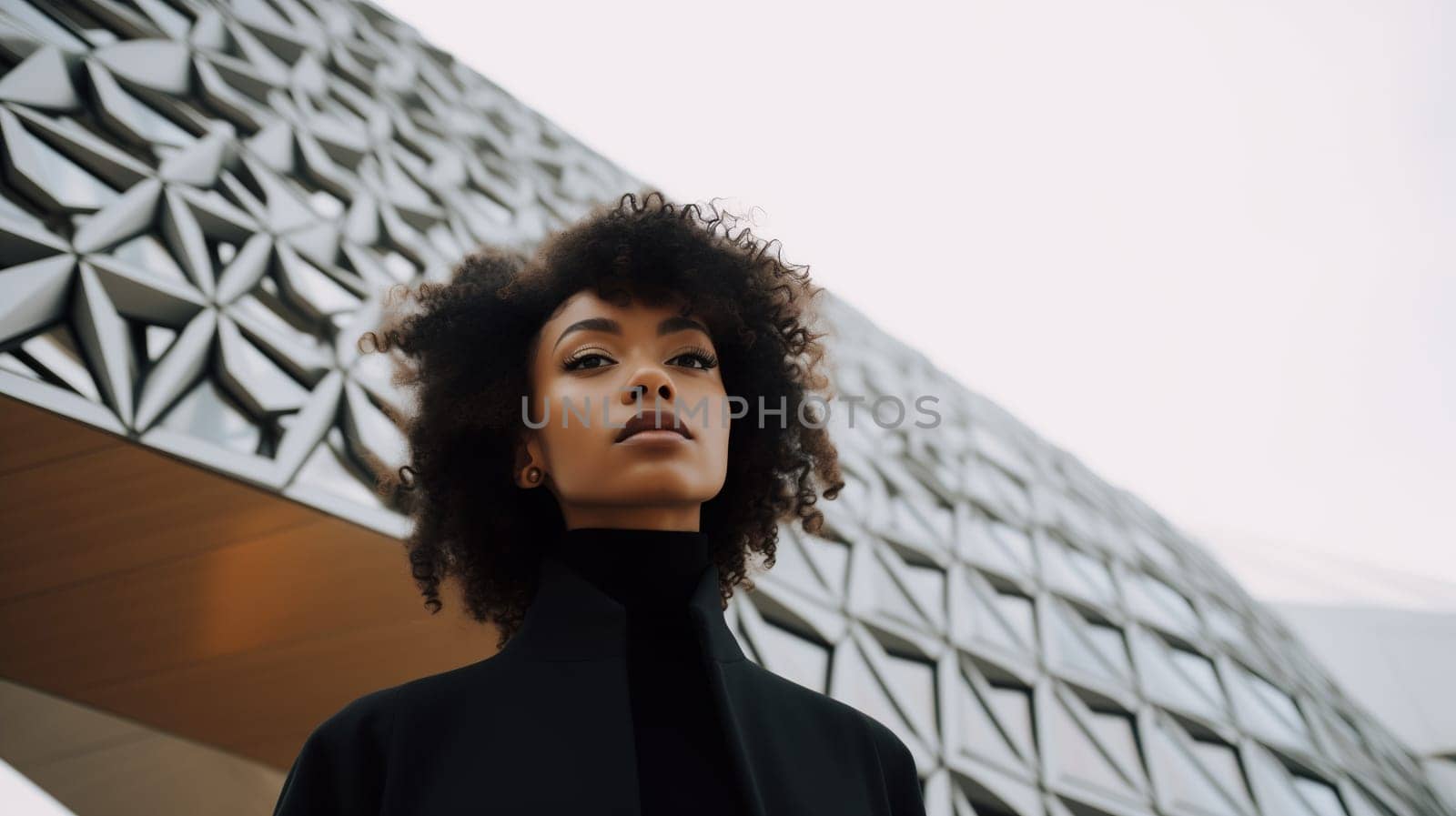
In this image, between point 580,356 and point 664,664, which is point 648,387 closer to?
point 580,356

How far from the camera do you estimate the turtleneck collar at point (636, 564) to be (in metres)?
1.92

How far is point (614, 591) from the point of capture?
1923 mm

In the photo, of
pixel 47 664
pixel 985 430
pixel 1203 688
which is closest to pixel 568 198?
pixel 985 430

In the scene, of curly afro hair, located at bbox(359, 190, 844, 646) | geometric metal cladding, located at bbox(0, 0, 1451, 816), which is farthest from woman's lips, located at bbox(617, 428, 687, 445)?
geometric metal cladding, located at bbox(0, 0, 1451, 816)

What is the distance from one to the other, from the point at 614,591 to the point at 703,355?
0.58 m

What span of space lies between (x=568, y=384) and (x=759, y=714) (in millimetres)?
787

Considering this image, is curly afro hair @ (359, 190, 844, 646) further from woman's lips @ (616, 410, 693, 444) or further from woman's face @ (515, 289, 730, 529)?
woman's lips @ (616, 410, 693, 444)

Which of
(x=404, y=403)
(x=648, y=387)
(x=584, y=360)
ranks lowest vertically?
(x=648, y=387)

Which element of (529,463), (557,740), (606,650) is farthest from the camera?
(529,463)

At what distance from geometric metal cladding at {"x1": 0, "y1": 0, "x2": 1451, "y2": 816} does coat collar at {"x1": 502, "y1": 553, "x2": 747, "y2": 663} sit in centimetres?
297

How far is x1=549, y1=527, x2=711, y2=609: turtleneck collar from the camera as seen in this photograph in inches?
75.5

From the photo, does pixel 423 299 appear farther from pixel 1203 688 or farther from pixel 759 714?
pixel 1203 688

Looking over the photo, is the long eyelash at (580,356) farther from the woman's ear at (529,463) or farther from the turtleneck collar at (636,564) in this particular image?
the turtleneck collar at (636,564)

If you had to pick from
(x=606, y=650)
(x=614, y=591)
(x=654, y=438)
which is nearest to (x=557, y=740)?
(x=606, y=650)
